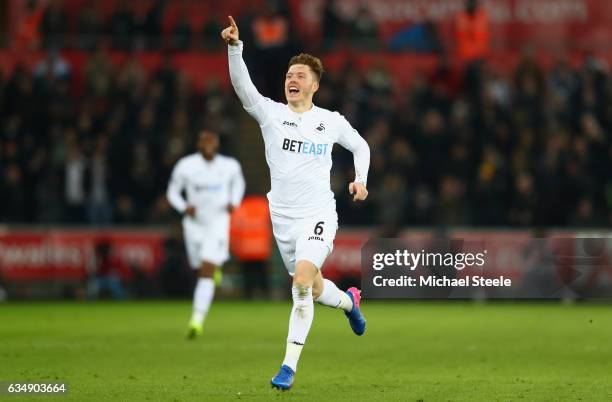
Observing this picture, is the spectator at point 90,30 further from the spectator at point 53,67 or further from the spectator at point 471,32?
the spectator at point 471,32

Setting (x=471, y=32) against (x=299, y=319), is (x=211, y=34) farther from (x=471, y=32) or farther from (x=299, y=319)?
(x=299, y=319)

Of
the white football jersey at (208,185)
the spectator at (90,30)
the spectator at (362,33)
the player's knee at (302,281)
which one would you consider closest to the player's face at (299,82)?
the player's knee at (302,281)

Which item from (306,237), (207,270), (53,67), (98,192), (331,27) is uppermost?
(331,27)

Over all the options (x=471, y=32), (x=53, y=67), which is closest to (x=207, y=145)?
(x=53, y=67)

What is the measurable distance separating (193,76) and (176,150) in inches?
128

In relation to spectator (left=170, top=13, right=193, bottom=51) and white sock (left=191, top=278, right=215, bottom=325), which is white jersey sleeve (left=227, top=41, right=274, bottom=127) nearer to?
white sock (left=191, top=278, right=215, bottom=325)

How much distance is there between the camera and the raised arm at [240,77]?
32.4 feet

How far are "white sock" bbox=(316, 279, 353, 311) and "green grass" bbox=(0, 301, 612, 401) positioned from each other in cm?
61

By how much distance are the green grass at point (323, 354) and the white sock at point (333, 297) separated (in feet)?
1.99

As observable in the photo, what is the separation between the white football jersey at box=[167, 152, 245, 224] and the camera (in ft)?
54.5

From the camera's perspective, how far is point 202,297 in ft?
51.3

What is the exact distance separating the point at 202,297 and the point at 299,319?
579 centimetres

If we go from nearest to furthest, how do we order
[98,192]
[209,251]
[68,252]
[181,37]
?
[209,251], [68,252], [98,192], [181,37]

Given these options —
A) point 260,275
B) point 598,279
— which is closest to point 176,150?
point 260,275
